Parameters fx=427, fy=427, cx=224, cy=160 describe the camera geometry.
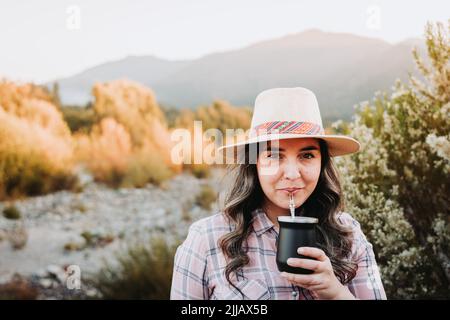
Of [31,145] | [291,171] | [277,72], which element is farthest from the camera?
[277,72]

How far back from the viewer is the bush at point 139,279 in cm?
381

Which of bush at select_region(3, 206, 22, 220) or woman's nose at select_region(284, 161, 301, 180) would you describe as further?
A: bush at select_region(3, 206, 22, 220)

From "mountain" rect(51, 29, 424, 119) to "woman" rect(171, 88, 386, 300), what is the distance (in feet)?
12.6

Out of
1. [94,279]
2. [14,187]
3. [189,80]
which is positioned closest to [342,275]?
[94,279]

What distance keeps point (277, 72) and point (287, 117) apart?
4.79m

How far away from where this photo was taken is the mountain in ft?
18.1

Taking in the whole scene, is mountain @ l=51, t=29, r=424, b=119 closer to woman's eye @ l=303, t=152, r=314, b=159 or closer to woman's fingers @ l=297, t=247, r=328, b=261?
woman's eye @ l=303, t=152, r=314, b=159

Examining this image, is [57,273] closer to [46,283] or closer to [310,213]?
[46,283]

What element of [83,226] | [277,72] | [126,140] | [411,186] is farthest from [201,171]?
[411,186]

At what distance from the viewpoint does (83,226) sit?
4.95m

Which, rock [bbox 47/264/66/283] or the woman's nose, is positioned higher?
the woman's nose

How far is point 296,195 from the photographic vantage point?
4.95 feet

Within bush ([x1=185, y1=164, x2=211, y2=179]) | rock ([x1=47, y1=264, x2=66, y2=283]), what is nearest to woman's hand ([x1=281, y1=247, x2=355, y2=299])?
rock ([x1=47, y1=264, x2=66, y2=283])
